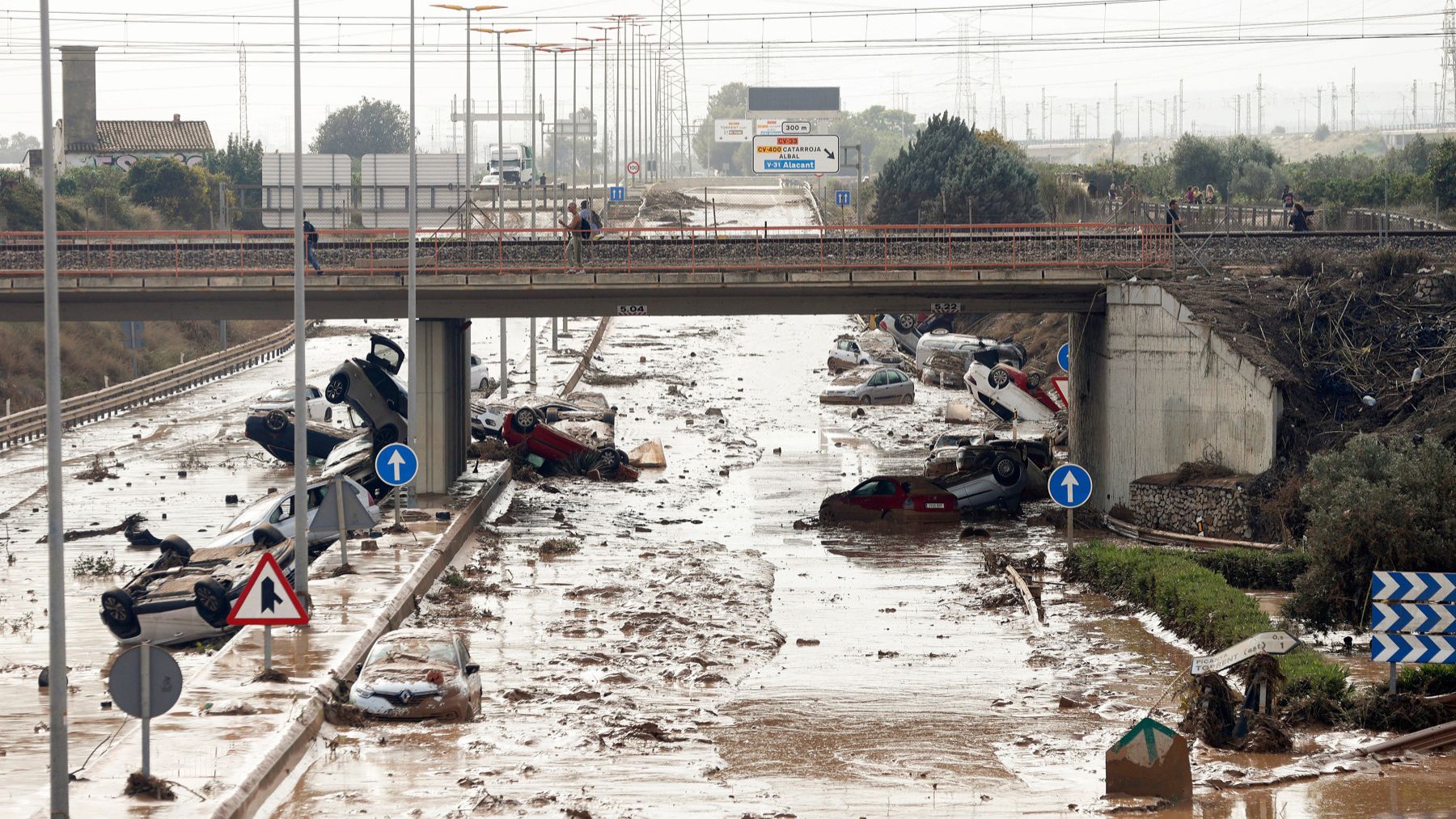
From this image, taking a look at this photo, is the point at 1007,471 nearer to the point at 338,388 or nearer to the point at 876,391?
the point at 338,388

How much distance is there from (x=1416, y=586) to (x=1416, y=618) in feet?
1.23

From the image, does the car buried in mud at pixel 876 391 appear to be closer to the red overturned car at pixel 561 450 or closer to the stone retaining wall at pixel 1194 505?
the red overturned car at pixel 561 450

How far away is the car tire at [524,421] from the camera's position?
42750mm

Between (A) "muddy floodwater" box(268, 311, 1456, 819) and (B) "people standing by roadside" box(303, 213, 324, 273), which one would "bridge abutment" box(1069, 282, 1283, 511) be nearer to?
(A) "muddy floodwater" box(268, 311, 1456, 819)

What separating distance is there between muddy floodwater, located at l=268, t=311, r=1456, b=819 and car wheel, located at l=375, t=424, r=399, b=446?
9.79 ft

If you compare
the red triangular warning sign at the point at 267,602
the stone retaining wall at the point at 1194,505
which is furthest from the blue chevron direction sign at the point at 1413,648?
the stone retaining wall at the point at 1194,505

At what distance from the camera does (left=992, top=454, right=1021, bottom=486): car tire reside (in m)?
38.2

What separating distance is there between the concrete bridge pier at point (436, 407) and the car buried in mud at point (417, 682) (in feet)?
58.3

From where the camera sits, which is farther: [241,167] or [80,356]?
[241,167]

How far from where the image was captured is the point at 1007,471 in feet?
125

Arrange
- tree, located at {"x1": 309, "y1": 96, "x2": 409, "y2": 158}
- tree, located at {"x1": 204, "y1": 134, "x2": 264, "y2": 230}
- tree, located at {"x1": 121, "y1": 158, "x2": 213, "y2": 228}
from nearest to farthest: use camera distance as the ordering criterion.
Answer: tree, located at {"x1": 121, "y1": 158, "x2": 213, "y2": 228}
tree, located at {"x1": 204, "y1": 134, "x2": 264, "y2": 230}
tree, located at {"x1": 309, "y1": 96, "x2": 409, "y2": 158}

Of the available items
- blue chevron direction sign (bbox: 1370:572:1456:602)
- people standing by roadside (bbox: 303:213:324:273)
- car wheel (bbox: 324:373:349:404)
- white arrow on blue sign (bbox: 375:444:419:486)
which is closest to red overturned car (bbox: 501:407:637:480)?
car wheel (bbox: 324:373:349:404)

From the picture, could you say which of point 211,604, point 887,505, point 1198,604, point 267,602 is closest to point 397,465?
point 211,604

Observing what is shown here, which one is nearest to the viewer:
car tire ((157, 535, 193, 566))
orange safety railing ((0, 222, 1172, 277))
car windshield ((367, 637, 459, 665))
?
car windshield ((367, 637, 459, 665))
